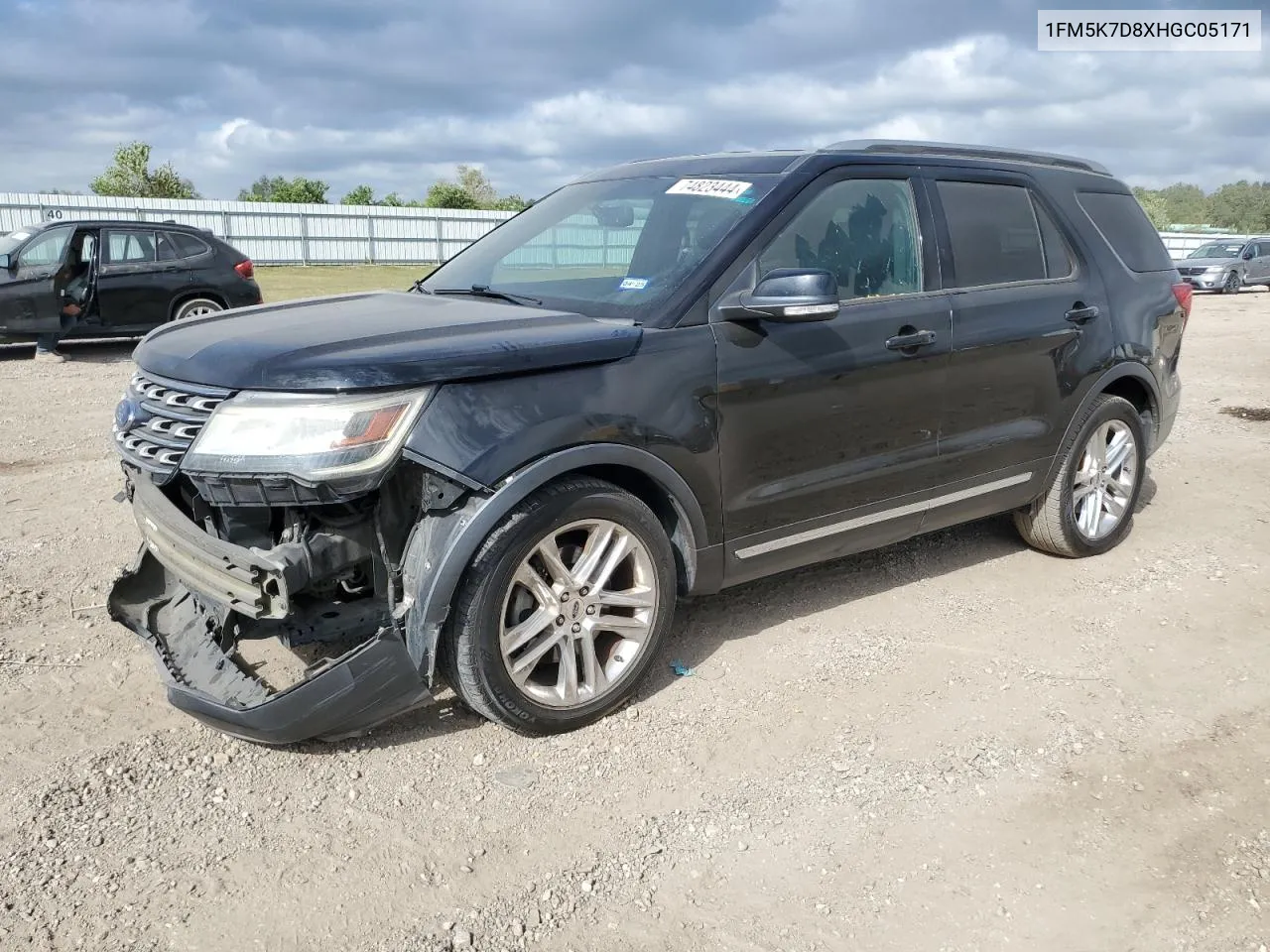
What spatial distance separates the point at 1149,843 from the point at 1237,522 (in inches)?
149

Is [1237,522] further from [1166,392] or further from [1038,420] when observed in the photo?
[1038,420]

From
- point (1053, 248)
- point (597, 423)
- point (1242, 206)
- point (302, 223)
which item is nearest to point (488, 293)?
point (597, 423)

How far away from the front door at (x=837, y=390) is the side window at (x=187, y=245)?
1058cm

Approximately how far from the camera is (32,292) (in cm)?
1152

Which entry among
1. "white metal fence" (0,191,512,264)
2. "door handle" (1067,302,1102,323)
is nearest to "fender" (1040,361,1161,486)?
"door handle" (1067,302,1102,323)

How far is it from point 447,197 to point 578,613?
6149 centimetres

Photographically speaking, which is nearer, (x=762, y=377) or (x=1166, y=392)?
(x=762, y=377)

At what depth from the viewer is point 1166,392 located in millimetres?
5531

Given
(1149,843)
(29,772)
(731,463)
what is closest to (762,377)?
(731,463)

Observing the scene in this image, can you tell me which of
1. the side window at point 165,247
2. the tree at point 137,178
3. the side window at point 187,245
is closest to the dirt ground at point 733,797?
the side window at point 165,247

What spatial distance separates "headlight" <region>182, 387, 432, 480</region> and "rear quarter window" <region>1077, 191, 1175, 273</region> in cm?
385

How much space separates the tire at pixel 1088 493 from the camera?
508 cm

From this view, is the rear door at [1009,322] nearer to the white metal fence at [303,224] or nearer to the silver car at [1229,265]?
the white metal fence at [303,224]

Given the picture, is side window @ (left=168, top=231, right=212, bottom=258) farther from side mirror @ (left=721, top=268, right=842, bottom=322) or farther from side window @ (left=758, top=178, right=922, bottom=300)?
side mirror @ (left=721, top=268, right=842, bottom=322)
